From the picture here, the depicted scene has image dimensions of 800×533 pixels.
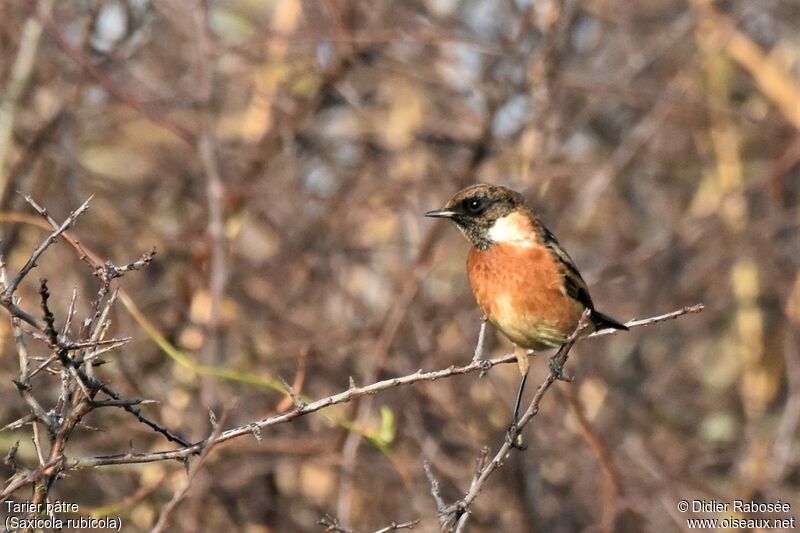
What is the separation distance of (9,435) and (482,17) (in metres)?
4.53

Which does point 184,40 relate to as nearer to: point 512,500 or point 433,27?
point 433,27

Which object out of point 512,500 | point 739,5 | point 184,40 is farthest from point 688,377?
point 184,40

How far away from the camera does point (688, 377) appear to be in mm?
8227

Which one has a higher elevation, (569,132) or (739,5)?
(739,5)

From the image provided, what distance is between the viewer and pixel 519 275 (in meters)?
4.54

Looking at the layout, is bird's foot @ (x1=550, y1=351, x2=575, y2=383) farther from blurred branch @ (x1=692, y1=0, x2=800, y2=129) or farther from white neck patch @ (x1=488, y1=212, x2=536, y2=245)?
blurred branch @ (x1=692, y1=0, x2=800, y2=129)

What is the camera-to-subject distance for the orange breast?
4445 mm

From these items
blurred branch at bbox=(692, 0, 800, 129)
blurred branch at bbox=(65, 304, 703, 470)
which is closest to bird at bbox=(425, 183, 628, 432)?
blurred branch at bbox=(65, 304, 703, 470)

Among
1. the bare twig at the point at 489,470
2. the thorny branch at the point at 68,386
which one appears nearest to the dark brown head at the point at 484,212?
the bare twig at the point at 489,470

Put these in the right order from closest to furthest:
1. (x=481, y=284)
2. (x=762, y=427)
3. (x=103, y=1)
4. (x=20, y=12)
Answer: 1. (x=481, y=284)
2. (x=103, y=1)
3. (x=20, y=12)
4. (x=762, y=427)

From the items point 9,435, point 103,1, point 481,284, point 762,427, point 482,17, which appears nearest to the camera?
point 481,284

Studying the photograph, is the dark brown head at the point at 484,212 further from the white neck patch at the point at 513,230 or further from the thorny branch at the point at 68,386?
the thorny branch at the point at 68,386

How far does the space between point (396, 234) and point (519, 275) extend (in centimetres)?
343

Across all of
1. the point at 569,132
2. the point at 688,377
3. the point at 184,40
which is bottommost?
the point at 688,377
